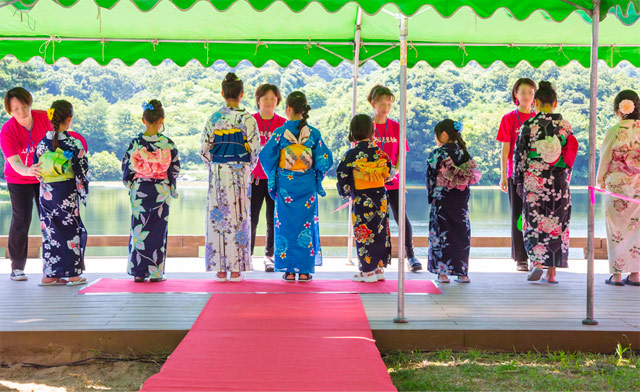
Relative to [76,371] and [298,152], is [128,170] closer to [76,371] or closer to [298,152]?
[298,152]

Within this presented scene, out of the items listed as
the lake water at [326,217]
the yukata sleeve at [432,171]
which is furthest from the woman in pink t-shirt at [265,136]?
the lake water at [326,217]

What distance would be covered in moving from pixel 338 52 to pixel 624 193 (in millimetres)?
2668

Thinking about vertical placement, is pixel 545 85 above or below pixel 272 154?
above

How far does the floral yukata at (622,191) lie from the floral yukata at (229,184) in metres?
2.51

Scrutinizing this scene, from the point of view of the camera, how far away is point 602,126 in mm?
29078

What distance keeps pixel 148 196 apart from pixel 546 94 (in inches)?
112

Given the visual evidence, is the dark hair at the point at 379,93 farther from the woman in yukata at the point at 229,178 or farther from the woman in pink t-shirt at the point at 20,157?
the woman in pink t-shirt at the point at 20,157

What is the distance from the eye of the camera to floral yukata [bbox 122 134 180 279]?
4.40 metres

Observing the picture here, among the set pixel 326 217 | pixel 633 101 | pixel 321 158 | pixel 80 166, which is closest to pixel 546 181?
pixel 633 101

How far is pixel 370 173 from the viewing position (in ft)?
14.6

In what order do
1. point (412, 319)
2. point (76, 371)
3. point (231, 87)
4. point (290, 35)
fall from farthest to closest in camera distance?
point (290, 35) < point (231, 87) < point (412, 319) < point (76, 371)

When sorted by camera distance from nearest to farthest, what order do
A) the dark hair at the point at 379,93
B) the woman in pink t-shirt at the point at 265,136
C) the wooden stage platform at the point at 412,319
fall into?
the wooden stage platform at the point at 412,319 < the dark hair at the point at 379,93 < the woman in pink t-shirt at the point at 265,136

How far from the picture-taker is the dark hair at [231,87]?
4.42 meters

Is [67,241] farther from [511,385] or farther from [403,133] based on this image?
[511,385]
